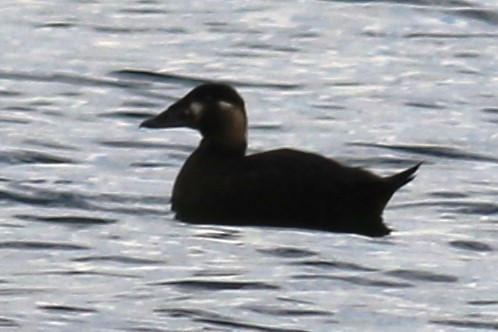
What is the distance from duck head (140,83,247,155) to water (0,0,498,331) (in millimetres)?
416

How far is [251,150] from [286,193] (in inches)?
85.1

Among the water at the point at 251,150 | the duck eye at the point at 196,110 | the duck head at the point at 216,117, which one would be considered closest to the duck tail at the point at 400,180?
the water at the point at 251,150

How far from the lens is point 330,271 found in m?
11.1

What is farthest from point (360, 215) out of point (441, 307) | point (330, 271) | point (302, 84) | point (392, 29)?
point (392, 29)

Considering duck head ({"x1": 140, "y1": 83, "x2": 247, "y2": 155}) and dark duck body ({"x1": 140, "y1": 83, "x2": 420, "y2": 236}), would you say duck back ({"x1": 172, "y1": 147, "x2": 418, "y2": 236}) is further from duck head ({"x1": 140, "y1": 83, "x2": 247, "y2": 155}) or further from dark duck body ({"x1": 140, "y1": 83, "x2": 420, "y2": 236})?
duck head ({"x1": 140, "y1": 83, "x2": 247, "y2": 155})

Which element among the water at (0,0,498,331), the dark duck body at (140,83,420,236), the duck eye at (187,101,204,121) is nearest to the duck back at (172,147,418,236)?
the dark duck body at (140,83,420,236)

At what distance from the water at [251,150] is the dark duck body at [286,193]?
0.51 feet

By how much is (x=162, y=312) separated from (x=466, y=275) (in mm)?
1681

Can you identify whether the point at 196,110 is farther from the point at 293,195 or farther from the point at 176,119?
the point at 293,195

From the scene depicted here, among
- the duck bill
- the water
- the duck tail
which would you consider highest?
the duck bill

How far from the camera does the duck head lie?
1334cm

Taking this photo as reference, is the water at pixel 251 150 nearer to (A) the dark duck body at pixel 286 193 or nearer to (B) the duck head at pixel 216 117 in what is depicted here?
(A) the dark duck body at pixel 286 193

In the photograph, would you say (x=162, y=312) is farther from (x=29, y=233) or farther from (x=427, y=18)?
(x=427, y=18)

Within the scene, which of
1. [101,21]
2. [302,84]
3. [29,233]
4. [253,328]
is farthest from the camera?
[101,21]
